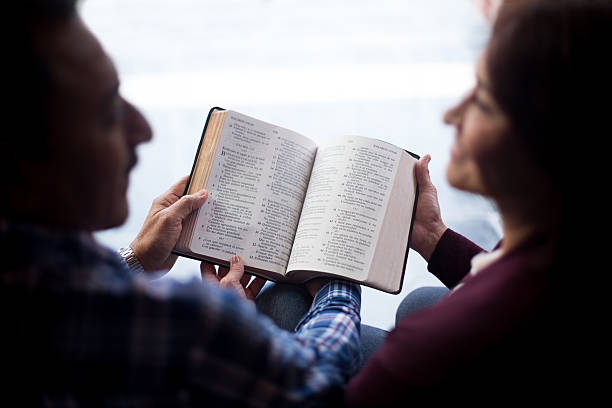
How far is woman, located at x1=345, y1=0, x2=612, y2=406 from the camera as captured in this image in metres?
0.49

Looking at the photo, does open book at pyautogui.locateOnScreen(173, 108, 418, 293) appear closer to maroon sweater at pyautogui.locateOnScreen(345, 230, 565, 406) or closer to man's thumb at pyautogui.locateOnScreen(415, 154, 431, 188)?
man's thumb at pyautogui.locateOnScreen(415, 154, 431, 188)

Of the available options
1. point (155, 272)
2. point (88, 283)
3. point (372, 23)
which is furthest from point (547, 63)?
point (372, 23)

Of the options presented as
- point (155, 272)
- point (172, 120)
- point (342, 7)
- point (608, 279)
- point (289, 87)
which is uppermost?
point (342, 7)

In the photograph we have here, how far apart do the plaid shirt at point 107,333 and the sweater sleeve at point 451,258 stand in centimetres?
54

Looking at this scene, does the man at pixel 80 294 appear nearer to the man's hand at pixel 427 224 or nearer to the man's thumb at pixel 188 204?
the man's thumb at pixel 188 204

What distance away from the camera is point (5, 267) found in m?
0.48

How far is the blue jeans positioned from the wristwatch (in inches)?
10.0

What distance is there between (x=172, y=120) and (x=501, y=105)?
1.42 metres

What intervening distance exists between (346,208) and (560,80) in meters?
0.49

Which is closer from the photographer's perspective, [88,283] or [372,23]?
[88,283]

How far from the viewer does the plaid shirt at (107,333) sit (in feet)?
1.58

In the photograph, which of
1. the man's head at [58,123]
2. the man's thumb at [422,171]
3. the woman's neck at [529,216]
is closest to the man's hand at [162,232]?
the man's head at [58,123]

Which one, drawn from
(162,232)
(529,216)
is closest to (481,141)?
(529,216)

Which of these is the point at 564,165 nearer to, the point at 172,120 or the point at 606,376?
the point at 606,376
